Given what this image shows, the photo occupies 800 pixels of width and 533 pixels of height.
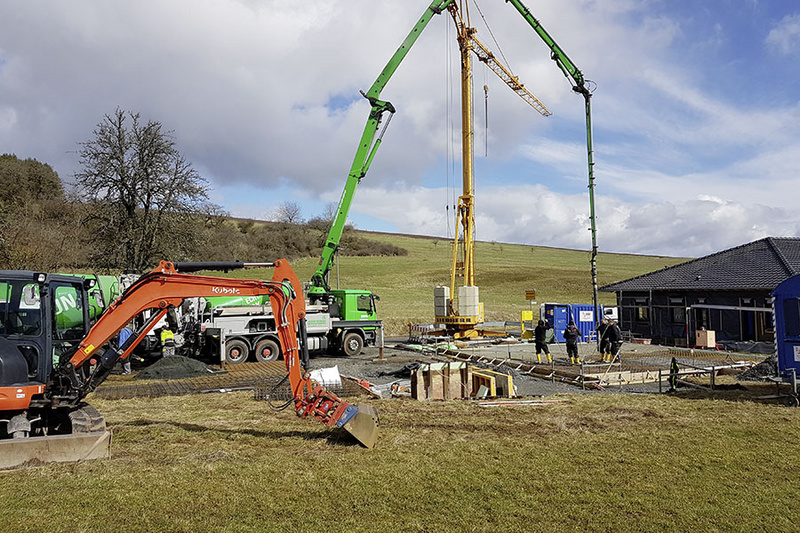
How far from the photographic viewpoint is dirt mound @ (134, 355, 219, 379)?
1620cm

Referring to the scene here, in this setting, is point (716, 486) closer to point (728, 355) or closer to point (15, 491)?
point (15, 491)

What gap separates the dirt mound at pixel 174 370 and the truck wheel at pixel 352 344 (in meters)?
6.34

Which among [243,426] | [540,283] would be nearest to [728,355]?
[243,426]

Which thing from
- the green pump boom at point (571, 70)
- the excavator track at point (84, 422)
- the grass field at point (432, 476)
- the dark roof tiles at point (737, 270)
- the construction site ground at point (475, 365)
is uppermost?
the green pump boom at point (571, 70)

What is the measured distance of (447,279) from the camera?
59.4 metres

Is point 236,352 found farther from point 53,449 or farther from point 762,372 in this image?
point 762,372

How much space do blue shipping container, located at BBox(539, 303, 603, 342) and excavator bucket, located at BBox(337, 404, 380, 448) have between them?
19900 mm

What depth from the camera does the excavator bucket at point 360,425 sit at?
851 centimetres

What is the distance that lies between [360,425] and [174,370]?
9.88 meters

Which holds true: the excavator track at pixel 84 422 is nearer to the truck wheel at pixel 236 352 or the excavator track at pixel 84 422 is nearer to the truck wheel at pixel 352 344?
the truck wheel at pixel 236 352

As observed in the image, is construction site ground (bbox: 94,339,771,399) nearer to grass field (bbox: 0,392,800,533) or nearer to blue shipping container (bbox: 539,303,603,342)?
grass field (bbox: 0,392,800,533)

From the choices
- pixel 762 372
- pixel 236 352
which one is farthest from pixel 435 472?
pixel 236 352

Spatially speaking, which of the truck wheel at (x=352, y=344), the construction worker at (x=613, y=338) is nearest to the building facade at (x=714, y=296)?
the construction worker at (x=613, y=338)

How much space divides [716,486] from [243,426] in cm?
729
